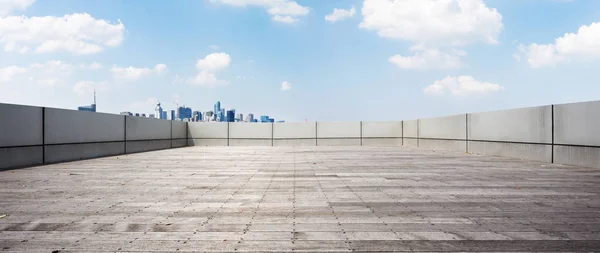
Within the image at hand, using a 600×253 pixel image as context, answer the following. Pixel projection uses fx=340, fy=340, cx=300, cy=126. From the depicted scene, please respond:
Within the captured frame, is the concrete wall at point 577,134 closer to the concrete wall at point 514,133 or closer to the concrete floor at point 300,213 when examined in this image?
the concrete wall at point 514,133

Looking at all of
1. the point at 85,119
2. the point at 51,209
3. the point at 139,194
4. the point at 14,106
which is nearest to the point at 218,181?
the point at 139,194

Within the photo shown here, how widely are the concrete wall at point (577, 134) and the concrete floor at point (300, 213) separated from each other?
8.47 feet

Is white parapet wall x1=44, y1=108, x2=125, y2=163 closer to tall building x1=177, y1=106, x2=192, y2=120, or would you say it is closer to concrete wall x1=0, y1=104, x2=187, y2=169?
concrete wall x1=0, y1=104, x2=187, y2=169

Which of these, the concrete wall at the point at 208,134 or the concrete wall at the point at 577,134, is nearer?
the concrete wall at the point at 577,134

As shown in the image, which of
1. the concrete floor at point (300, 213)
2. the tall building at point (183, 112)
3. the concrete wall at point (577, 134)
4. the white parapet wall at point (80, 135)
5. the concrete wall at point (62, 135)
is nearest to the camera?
the concrete floor at point (300, 213)

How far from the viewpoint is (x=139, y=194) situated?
6.37 meters

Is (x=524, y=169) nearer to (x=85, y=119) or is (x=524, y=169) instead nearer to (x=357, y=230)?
(x=357, y=230)

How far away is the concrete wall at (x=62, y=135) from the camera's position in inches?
429

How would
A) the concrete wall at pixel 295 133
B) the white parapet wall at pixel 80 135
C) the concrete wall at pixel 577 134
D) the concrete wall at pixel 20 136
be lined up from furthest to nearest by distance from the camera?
the concrete wall at pixel 295 133 < the white parapet wall at pixel 80 135 < the concrete wall at pixel 20 136 < the concrete wall at pixel 577 134

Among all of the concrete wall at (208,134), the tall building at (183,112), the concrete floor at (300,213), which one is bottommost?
the concrete floor at (300,213)

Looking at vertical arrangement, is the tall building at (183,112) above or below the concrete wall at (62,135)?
above

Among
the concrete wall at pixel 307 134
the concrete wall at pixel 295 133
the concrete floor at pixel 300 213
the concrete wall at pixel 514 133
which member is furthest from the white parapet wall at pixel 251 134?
the concrete floor at pixel 300 213

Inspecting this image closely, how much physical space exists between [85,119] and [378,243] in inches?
579

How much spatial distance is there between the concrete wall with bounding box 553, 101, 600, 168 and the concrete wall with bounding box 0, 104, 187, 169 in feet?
58.6
